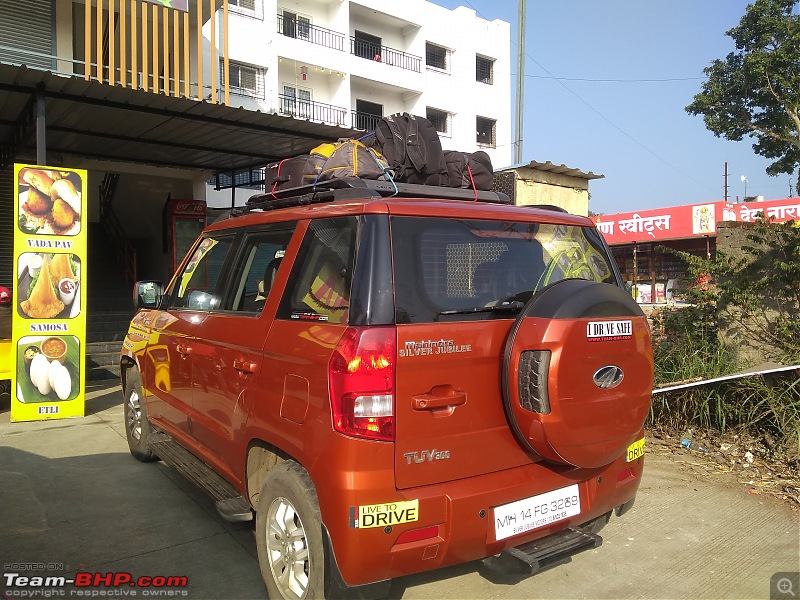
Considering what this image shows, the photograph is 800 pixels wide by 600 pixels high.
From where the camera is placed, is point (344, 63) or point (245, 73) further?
point (344, 63)

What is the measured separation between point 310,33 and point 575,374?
73.3 feet

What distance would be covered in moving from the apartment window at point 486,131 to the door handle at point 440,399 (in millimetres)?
26108

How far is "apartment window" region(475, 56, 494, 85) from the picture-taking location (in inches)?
1072

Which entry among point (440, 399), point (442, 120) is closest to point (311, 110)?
point (442, 120)

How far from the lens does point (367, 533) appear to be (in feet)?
7.29

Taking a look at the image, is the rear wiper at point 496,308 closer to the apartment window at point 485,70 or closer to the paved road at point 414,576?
the paved road at point 414,576

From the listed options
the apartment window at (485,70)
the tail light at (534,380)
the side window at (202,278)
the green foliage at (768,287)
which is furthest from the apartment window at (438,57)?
the tail light at (534,380)

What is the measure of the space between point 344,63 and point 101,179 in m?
11.0

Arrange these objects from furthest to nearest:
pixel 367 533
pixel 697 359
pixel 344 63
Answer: pixel 344 63, pixel 697 359, pixel 367 533

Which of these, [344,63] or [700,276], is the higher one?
[344,63]

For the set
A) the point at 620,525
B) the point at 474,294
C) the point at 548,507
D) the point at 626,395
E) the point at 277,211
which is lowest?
the point at 620,525

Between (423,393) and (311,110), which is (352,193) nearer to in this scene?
(423,393)

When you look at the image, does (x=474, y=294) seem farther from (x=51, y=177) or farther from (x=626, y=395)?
(x=51, y=177)

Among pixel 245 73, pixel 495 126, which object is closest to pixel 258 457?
pixel 245 73
